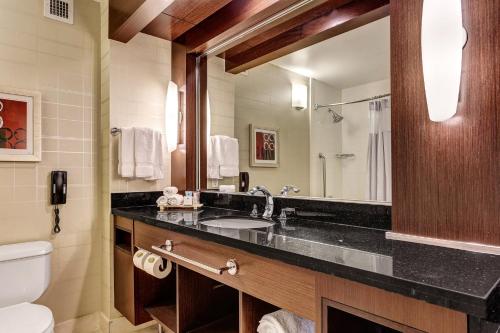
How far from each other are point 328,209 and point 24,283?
1644 mm

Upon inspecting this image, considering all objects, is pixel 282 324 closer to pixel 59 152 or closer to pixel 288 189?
pixel 288 189

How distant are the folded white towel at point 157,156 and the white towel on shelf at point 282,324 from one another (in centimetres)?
134

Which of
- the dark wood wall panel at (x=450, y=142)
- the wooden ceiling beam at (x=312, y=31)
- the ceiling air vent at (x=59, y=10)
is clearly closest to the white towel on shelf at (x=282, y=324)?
the dark wood wall panel at (x=450, y=142)

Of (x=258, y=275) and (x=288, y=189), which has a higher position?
(x=288, y=189)

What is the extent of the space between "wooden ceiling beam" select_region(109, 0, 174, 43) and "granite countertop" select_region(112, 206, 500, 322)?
3.89 ft

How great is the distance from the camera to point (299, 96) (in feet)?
5.82

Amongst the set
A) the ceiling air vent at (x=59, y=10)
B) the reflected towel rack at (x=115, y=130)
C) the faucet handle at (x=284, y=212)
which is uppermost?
the ceiling air vent at (x=59, y=10)

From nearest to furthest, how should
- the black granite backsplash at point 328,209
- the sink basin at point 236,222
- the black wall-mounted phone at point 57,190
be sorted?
the black granite backsplash at point 328,209
the sink basin at point 236,222
the black wall-mounted phone at point 57,190

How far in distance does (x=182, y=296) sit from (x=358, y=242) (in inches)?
36.9

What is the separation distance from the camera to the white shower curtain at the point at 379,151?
4.30ft

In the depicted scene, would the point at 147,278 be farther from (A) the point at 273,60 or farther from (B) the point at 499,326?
(B) the point at 499,326

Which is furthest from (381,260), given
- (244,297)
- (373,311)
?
(244,297)

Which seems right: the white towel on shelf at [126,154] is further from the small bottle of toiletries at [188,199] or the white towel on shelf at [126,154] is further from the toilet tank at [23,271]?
the toilet tank at [23,271]

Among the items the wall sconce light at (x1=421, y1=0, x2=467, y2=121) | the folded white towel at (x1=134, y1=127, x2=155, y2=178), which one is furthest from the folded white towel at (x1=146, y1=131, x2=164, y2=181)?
the wall sconce light at (x1=421, y1=0, x2=467, y2=121)
